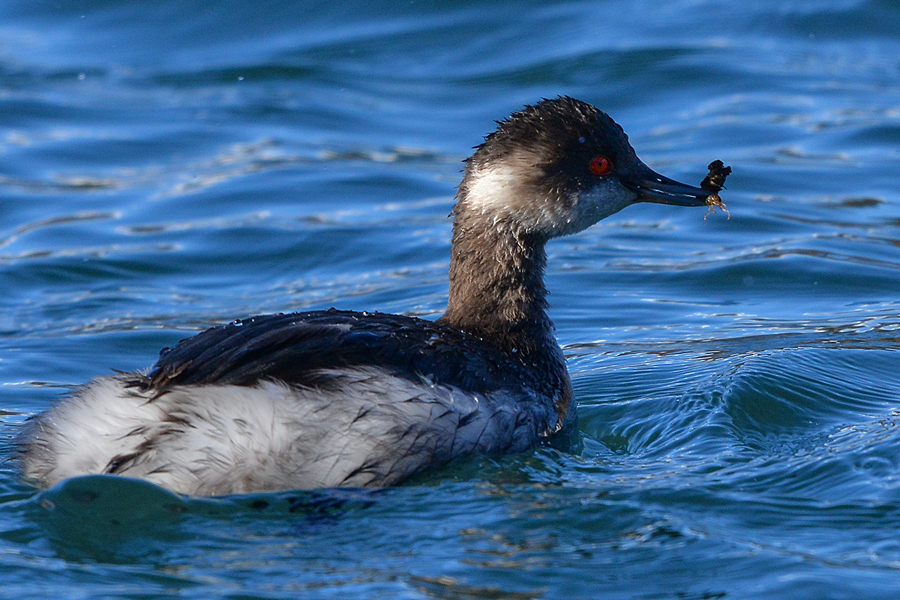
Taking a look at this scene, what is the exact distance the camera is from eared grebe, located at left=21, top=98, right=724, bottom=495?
470 centimetres

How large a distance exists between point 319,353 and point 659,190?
7.17ft

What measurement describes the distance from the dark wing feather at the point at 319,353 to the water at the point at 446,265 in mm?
413

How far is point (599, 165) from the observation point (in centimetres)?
624

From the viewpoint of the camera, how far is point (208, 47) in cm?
1469

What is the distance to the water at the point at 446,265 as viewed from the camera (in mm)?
4496

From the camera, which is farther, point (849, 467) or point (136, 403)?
point (849, 467)

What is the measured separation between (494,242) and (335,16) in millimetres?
9694

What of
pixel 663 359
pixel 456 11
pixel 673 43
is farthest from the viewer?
pixel 456 11

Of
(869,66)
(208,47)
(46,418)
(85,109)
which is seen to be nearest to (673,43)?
(869,66)

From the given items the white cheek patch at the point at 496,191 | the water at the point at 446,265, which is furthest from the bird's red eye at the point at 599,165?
the water at the point at 446,265

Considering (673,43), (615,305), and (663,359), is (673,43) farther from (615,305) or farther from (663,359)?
(663,359)

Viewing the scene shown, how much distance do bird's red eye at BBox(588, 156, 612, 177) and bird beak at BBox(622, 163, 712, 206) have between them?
0.12m

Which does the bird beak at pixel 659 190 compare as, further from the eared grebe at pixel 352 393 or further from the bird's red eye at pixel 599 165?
the eared grebe at pixel 352 393

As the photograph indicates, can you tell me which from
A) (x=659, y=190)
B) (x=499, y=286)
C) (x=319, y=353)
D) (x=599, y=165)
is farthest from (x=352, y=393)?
(x=659, y=190)
